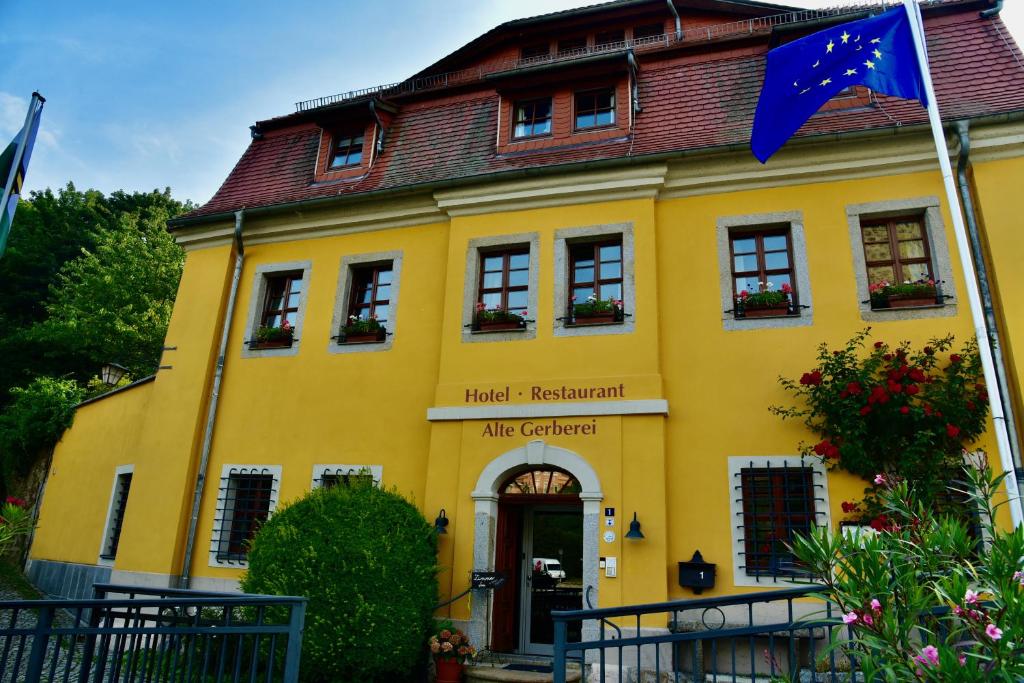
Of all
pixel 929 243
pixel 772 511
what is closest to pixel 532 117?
pixel 929 243

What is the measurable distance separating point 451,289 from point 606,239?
8.18 feet

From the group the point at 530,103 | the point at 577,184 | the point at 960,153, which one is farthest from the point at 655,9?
the point at 960,153

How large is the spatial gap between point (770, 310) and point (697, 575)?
361cm

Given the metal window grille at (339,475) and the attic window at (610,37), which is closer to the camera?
the metal window grille at (339,475)

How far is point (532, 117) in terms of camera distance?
11680 mm

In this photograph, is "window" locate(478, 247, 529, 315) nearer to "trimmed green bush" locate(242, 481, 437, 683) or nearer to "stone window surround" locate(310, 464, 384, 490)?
"stone window surround" locate(310, 464, 384, 490)

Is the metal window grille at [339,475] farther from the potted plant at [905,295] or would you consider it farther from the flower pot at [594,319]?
the potted plant at [905,295]

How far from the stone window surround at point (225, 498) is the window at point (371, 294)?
8.82ft

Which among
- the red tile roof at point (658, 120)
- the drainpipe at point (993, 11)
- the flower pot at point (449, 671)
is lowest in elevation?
the flower pot at point (449, 671)

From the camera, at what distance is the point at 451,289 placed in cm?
1071

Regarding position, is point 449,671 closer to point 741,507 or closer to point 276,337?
point 741,507

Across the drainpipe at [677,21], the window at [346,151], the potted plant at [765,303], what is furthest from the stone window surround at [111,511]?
the drainpipe at [677,21]

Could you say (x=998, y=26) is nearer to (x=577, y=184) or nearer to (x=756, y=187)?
(x=756, y=187)

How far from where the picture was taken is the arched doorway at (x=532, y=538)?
9062 millimetres
